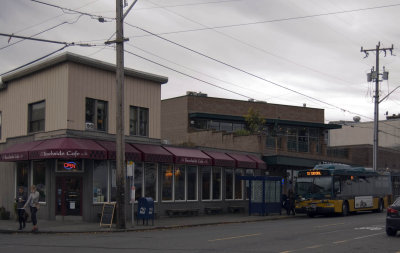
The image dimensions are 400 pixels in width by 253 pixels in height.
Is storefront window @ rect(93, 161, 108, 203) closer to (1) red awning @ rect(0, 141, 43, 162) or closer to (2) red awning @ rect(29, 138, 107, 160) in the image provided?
(2) red awning @ rect(29, 138, 107, 160)

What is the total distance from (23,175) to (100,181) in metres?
5.04

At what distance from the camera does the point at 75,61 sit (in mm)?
25938

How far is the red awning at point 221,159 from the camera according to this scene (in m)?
31.9

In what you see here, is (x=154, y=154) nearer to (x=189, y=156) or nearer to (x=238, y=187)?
(x=189, y=156)

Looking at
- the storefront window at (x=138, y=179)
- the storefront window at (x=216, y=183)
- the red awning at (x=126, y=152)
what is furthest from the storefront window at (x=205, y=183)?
the red awning at (x=126, y=152)

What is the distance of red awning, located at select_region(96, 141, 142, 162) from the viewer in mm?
25453

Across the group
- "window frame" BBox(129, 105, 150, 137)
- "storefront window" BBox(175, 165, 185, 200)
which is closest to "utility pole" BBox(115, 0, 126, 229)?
"window frame" BBox(129, 105, 150, 137)

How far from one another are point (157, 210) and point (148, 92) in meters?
6.72

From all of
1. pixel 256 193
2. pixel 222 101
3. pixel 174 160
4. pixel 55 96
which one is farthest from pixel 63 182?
pixel 222 101

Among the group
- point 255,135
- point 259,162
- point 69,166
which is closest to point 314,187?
point 259,162

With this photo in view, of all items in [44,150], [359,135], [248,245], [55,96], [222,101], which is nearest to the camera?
[248,245]

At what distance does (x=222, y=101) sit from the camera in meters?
47.3

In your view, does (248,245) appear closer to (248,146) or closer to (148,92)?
(148,92)

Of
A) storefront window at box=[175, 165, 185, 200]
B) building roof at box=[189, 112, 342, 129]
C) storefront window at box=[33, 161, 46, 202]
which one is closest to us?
storefront window at box=[33, 161, 46, 202]
